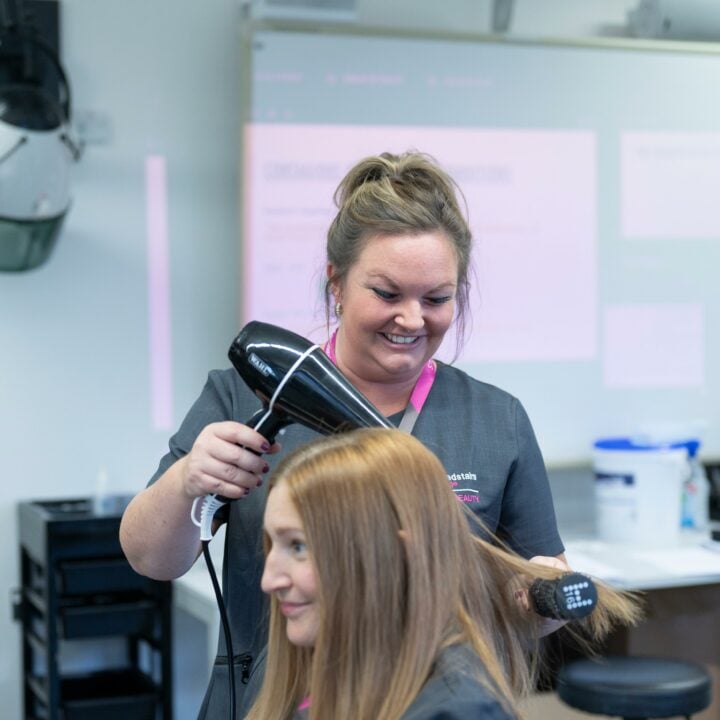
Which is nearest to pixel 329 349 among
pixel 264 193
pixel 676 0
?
pixel 264 193

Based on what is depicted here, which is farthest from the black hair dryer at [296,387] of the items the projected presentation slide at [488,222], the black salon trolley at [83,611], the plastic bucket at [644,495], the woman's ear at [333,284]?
the plastic bucket at [644,495]

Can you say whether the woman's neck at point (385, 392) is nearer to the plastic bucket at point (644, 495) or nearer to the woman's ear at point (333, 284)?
the woman's ear at point (333, 284)

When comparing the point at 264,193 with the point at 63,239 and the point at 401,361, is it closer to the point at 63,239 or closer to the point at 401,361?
the point at 63,239

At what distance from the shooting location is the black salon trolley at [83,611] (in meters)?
2.89

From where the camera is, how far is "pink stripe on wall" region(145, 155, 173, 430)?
324 cm

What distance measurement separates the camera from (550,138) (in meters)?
3.45

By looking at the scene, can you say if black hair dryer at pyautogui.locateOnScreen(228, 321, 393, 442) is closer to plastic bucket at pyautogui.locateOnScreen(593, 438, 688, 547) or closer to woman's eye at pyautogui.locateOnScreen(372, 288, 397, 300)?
woman's eye at pyautogui.locateOnScreen(372, 288, 397, 300)

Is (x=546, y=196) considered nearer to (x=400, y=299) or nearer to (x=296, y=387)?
(x=400, y=299)

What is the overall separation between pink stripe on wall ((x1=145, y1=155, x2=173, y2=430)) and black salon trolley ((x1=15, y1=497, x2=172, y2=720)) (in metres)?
0.29

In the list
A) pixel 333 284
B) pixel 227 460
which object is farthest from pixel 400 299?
pixel 227 460

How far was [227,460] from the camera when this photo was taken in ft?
4.28

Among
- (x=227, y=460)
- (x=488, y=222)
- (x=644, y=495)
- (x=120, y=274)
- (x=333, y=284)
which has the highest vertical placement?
(x=488, y=222)

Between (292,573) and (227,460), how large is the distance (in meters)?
0.17

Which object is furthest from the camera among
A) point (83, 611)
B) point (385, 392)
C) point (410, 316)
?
point (83, 611)
